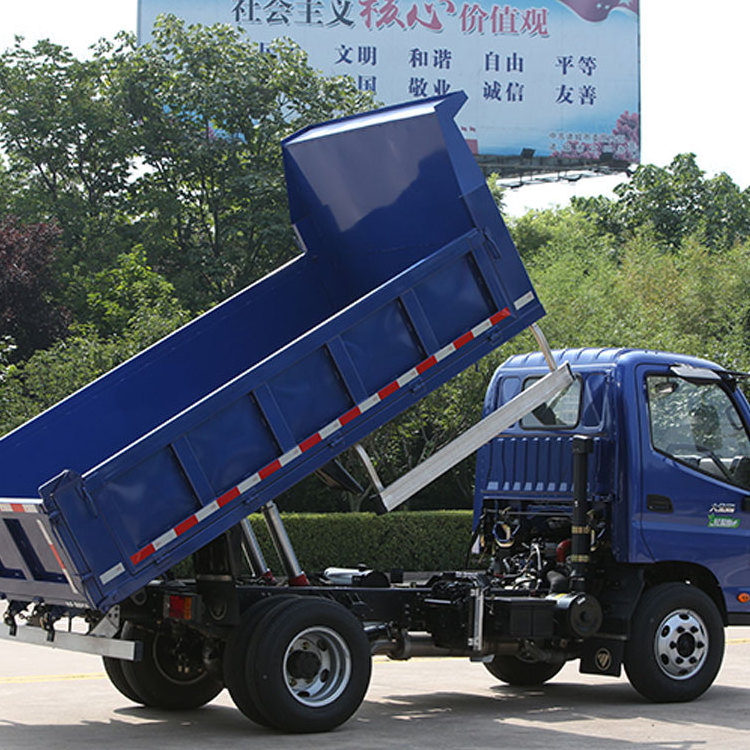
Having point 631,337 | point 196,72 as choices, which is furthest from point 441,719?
point 196,72

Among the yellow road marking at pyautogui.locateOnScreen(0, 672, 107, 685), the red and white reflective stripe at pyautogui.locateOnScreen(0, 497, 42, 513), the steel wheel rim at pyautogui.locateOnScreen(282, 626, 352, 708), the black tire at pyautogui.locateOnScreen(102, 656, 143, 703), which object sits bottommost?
the yellow road marking at pyautogui.locateOnScreen(0, 672, 107, 685)

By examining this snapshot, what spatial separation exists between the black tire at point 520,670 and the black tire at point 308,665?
2.58 m

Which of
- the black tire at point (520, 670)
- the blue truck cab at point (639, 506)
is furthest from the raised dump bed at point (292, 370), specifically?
the black tire at point (520, 670)

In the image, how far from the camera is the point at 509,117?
4478cm

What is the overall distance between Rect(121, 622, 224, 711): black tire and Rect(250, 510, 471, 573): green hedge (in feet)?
37.1

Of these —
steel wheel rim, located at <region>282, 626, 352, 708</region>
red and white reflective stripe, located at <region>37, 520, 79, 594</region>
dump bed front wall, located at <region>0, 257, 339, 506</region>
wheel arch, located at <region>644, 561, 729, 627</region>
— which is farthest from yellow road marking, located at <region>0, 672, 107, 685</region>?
wheel arch, located at <region>644, 561, 729, 627</region>

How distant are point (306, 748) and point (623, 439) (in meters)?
3.42

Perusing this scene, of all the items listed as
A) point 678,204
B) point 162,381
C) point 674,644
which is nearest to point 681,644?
point 674,644

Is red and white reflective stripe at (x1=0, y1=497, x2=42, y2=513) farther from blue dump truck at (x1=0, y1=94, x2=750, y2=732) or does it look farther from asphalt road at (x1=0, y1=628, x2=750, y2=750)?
asphalt road at (x1=0, y1=628, x2=750, y2=750)

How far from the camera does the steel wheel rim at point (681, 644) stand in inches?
403

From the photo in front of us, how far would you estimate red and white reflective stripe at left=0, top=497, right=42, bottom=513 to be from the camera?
317 inches

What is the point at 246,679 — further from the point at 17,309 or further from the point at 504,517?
the point at 17,309

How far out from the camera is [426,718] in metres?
9.83

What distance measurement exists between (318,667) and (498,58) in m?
37.9
